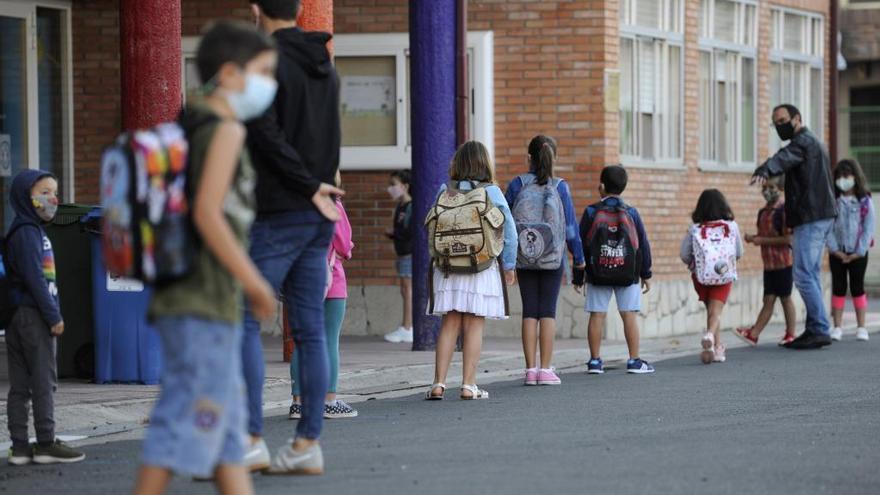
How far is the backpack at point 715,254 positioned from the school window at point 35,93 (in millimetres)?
6418

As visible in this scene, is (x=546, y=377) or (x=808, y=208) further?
(x=808, y=208)

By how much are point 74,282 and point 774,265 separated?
23.6ft

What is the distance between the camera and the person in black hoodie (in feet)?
26.7

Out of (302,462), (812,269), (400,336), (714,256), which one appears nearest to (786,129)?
(812,269)

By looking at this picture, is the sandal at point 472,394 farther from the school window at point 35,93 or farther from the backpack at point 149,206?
the school window at point 35,93

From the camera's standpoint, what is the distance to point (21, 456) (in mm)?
9164

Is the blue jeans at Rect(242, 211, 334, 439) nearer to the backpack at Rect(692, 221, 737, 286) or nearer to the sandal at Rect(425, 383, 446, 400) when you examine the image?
the sandal at Rect(425, 383, 446, 400)

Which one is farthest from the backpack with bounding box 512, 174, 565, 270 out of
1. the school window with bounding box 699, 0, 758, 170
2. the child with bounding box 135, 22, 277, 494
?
the school window with bounding box 699, 0, 758, 170

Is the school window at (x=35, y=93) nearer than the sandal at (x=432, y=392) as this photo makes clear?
No

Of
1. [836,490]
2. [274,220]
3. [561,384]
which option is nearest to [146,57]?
[561,384]

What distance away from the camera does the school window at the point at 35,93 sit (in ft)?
59.2

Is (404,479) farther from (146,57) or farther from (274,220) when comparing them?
(146,57)

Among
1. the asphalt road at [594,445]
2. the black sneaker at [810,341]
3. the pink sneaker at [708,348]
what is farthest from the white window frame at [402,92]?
the asphalt road at [594,445]

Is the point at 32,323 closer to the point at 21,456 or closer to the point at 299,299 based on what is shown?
the point at 21,456
